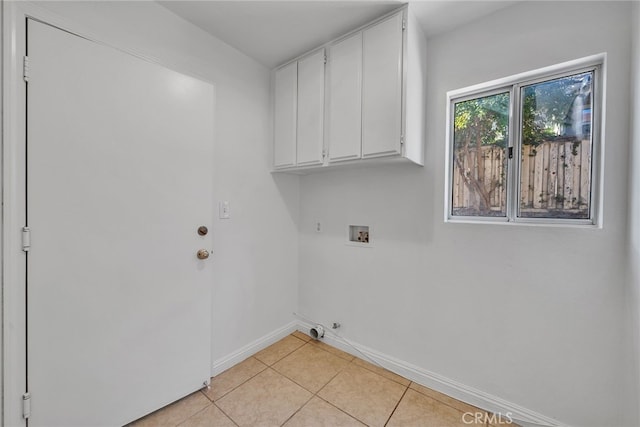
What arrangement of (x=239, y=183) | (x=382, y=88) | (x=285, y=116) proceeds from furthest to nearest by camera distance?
(x=285, y=116), (x=239, y=183), (x=382, y=88)

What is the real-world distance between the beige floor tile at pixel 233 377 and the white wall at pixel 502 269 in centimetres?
81

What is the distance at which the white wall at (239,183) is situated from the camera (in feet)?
5.06

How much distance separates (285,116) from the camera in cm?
212

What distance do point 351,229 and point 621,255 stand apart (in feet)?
5.11

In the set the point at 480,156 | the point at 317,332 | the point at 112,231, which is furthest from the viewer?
the point at 317,332

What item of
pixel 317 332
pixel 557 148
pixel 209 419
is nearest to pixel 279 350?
pixel 317 332

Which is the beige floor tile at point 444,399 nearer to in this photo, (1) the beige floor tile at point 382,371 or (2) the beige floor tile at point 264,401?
(1) the beige floor tile at point 382,371

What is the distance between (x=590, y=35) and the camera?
4.19 feet

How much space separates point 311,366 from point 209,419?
2.53 feet

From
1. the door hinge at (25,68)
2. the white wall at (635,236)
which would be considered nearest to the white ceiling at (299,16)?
the white wall at (635,236)

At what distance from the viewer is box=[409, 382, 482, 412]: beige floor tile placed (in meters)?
1.55

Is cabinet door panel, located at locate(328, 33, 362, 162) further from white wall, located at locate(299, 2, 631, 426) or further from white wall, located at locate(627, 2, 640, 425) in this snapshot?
white wall, located at locate(627, 2, 640, 425)

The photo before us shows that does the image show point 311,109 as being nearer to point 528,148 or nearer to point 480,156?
point 480,156

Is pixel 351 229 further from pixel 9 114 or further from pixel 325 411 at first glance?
pixel 9 114
